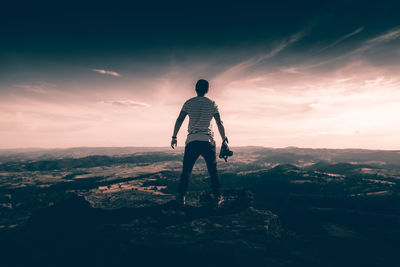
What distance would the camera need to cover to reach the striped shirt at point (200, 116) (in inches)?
316

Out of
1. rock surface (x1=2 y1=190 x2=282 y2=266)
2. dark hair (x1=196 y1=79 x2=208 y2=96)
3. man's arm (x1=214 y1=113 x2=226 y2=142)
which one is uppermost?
dark hair (x1=196 y1=79 x2=208 y2=96)

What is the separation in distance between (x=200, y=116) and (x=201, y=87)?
3.46ft

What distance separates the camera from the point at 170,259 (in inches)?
→ 244

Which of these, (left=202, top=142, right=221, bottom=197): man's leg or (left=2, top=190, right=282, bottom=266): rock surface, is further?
(left=202, top=142, right=221, bottom=197): man's leg

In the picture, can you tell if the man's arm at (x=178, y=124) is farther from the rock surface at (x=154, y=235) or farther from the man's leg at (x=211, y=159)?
the rock surface at (x=154, y=235)

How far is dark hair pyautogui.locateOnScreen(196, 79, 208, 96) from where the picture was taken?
824cm

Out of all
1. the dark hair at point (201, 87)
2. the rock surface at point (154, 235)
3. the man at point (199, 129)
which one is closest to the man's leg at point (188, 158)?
the man at point (199, 129)

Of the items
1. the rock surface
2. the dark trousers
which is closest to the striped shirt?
the dark trousers

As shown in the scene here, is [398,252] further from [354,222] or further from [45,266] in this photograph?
[45,266]

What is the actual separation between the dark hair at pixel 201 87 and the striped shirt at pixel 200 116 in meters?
0.22

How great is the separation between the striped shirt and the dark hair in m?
Answer: 0.22

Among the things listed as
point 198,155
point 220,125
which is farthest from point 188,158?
point 220,125

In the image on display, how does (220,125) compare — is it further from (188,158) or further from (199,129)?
(188,158)

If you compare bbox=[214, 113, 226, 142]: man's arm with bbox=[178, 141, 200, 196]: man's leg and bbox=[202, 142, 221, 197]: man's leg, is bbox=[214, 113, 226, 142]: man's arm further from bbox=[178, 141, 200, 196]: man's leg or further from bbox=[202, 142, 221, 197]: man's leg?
bbox=[178, 141, 200, 196]: man's leg
